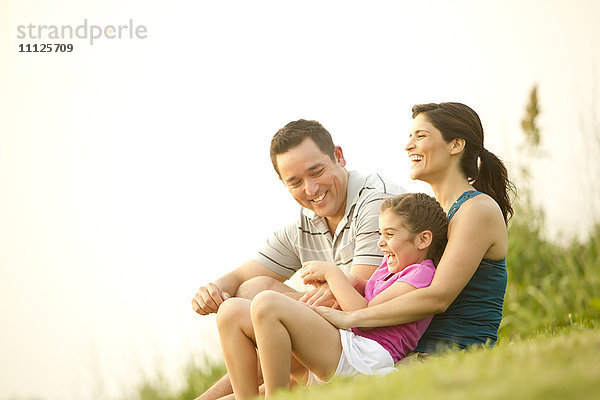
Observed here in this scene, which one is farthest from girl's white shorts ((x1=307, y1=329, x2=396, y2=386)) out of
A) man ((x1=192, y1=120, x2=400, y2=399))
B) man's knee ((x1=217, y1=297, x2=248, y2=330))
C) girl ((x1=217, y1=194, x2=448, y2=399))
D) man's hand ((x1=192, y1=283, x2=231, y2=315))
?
man's hand ((x1=192, y1=283, x2=231, y2=315))

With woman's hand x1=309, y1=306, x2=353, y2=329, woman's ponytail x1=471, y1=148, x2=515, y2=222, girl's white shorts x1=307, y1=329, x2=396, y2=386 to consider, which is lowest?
girl's white shorts x1=307, y1=329, x2=396, y2=386

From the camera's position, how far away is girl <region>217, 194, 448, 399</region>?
10.5 ft

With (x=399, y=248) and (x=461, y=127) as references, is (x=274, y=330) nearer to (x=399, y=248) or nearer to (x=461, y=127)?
(x=399, y=248)

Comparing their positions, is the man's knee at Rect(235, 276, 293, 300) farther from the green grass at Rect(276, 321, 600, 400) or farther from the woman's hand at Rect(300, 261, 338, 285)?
the green grass at Rect(276, 321, 600, 400)

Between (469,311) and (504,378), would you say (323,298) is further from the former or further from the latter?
(504,378)

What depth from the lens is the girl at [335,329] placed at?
3.21m

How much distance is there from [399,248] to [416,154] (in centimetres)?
58

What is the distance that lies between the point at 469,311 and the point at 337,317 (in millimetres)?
741

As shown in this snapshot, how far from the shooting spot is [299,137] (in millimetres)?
4469

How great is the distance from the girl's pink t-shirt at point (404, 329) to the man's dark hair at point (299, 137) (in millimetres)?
1230

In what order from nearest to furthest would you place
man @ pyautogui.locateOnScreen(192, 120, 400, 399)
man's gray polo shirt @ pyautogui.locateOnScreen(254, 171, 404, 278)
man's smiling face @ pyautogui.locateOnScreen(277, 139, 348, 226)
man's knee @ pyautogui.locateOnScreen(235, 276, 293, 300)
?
man's gray polo shirt @ pyautogui.locateOnScreen(254, 171, 404, 278)
man @ pyautogui.locateOnScreen(192, 120, 400, 399)
man's smiling face @ pyautogui.locateOnScreen(277, 139, 348, 226)
man's knee @ pyautogui.locateOnScreen(235, 276, 293, 300)

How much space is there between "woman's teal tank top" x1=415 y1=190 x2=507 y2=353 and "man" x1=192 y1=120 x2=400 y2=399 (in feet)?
1.84

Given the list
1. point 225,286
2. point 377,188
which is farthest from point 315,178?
point 225,286

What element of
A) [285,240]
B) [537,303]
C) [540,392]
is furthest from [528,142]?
[540,392]
